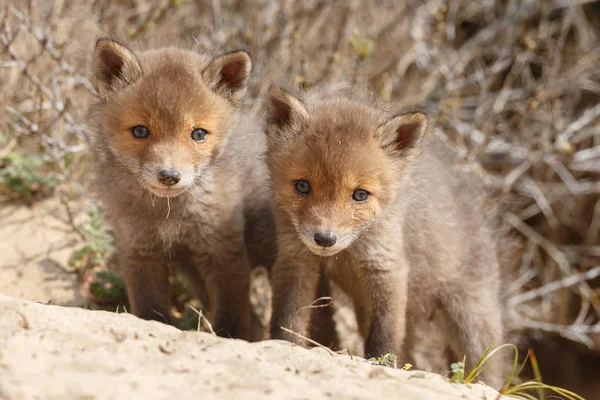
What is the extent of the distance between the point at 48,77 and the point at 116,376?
406cm

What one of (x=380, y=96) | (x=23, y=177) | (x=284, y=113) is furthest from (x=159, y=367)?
(x=380, y=96)

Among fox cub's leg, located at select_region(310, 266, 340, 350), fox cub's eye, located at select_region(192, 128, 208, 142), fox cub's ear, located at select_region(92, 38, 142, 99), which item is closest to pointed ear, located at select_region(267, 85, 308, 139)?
fox cub's eye, located at select_region(192, 128, 208, 142)

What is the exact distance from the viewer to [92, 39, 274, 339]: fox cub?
12.8ft

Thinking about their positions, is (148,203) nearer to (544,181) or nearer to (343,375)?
(343,375)

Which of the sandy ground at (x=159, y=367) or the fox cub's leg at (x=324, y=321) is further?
the fox cub's leg at (x=324, y=321)

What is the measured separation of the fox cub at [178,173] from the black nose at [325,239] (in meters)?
0.82

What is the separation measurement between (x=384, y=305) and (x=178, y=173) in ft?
4.85

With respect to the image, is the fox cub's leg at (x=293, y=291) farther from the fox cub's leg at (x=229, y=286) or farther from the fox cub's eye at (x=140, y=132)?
the fox cub's eye at (x=140, y=132)

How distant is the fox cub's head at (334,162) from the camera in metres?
3.79

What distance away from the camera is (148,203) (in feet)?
14.0

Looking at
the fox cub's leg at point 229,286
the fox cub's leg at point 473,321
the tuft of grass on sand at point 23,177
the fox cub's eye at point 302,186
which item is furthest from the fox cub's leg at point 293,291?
the tuft of grass on sand at point 23,177

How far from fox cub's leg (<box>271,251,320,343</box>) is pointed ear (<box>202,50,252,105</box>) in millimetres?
1057

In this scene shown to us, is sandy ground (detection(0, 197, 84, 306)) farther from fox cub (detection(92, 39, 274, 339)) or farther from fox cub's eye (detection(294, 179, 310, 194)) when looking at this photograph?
fox cub's eye (detection(294, 179, 310, 194))

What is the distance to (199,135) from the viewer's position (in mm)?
4043
